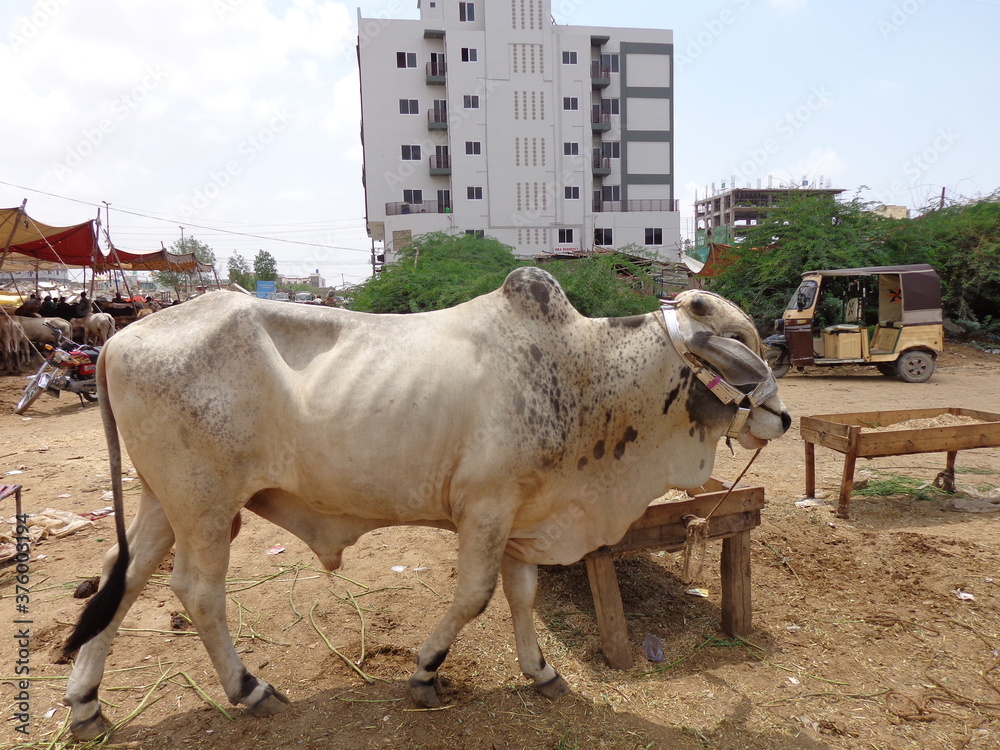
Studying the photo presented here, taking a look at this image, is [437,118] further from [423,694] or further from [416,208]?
[423,694]

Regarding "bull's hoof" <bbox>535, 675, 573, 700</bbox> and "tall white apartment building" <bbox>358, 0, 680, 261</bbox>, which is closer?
"bull's hoof" <bbox>535, 675, 573, 700</bbox>

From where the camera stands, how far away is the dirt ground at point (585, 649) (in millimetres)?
2771

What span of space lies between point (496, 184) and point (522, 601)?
3687cm

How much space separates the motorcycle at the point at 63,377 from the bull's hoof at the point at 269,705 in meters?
9.39

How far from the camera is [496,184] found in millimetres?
37750

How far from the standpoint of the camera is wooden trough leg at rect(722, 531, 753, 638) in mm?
3508

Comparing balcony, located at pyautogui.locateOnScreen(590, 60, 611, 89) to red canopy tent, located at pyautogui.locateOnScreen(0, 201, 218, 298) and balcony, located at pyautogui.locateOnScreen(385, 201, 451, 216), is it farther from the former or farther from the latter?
red canopy tent, located at pyautogui.locateOnScreen(0, 201, 218, 298)

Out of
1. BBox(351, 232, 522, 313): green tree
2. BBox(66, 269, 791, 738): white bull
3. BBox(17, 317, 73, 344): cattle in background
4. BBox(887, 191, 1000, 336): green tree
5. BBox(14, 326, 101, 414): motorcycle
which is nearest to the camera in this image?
BBox(66, 269, 791, 738): white bull

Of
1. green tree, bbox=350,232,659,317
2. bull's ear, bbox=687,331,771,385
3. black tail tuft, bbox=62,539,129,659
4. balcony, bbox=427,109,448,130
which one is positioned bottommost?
black tail tuft, bbox=62,539,129,659

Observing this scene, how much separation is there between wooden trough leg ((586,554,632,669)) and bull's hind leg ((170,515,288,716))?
5.12 feet

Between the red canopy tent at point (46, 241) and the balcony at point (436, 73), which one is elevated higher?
the balcony at point (436, 73)

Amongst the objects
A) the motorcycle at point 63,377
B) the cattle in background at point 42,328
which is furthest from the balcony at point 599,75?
the motorcycle at point 63,377

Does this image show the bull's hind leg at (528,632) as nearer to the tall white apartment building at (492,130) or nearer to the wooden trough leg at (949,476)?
the wooden trough leg at (949,476)

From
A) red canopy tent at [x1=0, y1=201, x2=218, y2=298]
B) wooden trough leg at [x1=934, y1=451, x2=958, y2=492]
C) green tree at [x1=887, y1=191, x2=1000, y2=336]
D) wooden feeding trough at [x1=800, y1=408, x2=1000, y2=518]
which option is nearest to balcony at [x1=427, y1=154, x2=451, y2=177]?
red canopy tent at [x1=0, y1=201, x2=218, y2=298]
